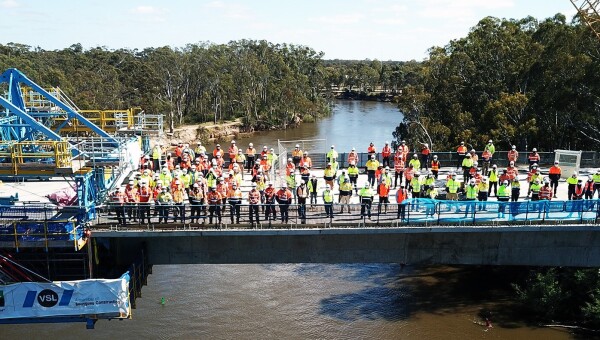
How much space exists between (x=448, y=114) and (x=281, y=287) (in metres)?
23.9

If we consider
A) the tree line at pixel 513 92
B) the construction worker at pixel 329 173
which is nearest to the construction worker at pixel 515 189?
the construction worker at pixel 329 173

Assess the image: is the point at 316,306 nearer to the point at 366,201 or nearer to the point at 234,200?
the point at 366,201

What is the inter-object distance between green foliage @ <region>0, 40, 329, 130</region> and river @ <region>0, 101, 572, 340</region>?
4713 cm

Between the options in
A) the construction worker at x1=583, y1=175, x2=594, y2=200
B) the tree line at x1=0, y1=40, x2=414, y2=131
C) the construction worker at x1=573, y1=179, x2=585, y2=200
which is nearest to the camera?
the construction worker at x1=583, y1=175, x2=594, y2=200

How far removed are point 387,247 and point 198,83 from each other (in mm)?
69890

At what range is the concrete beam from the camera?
60.8ft

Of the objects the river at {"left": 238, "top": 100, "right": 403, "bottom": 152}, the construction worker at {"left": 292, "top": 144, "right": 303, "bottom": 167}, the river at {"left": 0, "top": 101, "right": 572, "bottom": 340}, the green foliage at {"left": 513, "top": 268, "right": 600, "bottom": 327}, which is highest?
the construction worker at {"left": 292, "top": 144, "right": 303, "bottom": 167}

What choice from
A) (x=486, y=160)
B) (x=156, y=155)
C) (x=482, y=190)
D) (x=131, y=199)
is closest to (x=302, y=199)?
(x=131, y=199)

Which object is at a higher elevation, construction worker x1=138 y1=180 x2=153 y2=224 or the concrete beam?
construction worker x1=138 y1=180 x2=153 y2=224

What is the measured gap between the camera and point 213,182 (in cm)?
1975

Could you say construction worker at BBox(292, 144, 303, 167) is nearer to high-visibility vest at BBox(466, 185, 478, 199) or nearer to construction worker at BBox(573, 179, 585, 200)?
high-visibility vest at BBox(466, 185, 478, 199)

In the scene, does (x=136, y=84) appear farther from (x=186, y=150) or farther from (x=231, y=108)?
(x=186, y=150)

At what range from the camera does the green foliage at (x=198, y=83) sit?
75.8m

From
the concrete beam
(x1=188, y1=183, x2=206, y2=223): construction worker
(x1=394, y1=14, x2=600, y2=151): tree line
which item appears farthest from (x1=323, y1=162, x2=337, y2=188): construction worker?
(x1=394, y1=14, x2=600, y2=151): tree line
